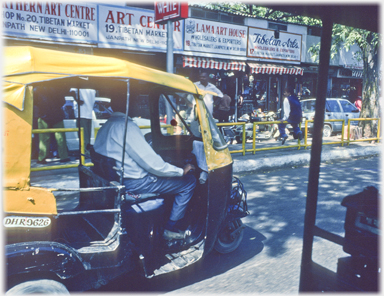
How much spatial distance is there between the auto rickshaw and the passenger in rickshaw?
0.38 feet

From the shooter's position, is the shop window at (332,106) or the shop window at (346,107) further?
the shop window at (346,107)

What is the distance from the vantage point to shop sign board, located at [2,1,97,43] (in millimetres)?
9625

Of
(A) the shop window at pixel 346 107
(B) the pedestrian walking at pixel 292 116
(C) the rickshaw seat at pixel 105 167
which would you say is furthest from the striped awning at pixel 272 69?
(C) the rickshaw seat at pixel 105 167

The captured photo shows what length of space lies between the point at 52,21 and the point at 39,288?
9.55 metres

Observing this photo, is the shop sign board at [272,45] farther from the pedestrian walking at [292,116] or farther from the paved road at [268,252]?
the paved road at [268,252]

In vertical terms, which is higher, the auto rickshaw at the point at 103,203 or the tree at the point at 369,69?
the tree at the point at 369,69

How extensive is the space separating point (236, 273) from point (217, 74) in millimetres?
12521

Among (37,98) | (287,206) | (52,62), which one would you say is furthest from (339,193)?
(37,98)

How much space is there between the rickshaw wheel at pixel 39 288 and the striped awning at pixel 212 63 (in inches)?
441

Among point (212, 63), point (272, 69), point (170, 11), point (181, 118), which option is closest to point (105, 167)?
point (181, 118)

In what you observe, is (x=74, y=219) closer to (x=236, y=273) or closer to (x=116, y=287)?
(x=116, y=287)

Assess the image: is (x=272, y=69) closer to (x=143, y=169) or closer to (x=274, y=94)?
(x=274, y=94)

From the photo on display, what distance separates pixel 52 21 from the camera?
10188 millimetres

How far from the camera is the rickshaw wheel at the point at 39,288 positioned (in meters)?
2.37
